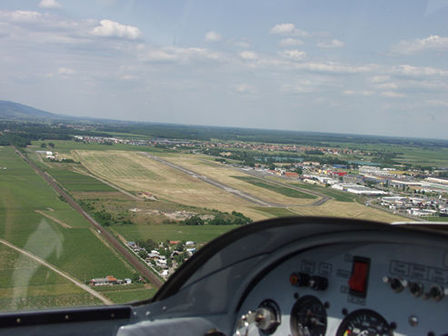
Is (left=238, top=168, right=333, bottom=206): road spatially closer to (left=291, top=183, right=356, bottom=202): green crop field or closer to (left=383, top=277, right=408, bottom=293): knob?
(left=291, top=183, right=356, bottom=202): green crop field

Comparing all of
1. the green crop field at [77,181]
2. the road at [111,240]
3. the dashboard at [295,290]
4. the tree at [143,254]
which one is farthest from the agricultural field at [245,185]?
the dashboard at [295,290]

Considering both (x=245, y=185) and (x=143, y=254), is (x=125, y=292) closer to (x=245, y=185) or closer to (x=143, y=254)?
(x=143, y=254)

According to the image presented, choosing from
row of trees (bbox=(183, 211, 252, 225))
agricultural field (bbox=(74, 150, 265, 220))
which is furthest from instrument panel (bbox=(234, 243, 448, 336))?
agricultural field (bbox=(74, 150, 265, 220))

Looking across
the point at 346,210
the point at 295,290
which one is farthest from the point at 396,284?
the point at 346,210

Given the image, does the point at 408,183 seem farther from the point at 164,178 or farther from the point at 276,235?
the point at 276,235

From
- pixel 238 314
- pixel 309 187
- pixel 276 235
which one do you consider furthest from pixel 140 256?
pixel 309 187

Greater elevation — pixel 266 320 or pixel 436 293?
pixel 436 293
